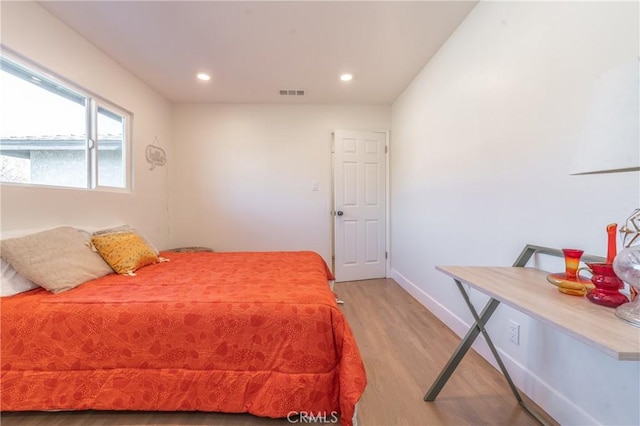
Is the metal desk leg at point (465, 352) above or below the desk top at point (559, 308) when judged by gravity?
below

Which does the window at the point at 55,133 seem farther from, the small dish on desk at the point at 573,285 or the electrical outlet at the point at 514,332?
the electrical outlet at the point at 514,332

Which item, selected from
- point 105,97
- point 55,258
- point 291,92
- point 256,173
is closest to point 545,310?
point 55,258

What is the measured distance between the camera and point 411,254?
2836 mm

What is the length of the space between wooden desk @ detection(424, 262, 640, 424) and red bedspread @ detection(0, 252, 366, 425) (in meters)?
0.61

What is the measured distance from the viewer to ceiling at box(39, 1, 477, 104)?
67.6 inches

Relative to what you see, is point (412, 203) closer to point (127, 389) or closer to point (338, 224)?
point (338, 224)

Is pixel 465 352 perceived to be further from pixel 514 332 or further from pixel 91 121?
pixel 91 121

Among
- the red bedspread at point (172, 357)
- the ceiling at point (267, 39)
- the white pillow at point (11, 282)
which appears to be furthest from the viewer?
the ceiling at point (267, 39)

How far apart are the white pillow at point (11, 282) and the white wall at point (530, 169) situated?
99.5 inches

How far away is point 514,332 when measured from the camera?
56.2 inches

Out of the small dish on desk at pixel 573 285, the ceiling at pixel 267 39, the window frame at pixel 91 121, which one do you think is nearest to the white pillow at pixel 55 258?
the window frame at pixel 91 121

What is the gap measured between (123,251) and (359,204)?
8.43 ft

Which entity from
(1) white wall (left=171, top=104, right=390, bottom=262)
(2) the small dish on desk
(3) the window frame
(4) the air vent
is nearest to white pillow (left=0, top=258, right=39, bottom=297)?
(3) the window frame

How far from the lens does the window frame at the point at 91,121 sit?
1.64 m
